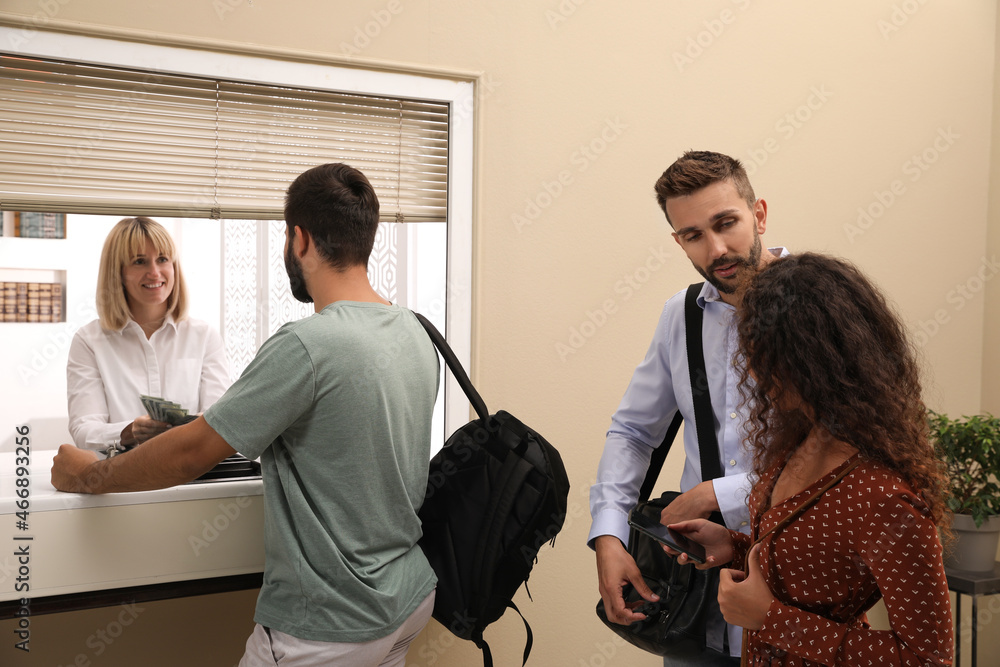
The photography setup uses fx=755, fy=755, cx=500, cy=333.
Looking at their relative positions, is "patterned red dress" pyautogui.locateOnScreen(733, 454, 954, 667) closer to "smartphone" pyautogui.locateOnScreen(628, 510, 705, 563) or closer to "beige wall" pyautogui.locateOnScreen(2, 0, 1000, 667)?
"smartphone" pyautogui.locateOnScreen(628, 510, 705, 563)

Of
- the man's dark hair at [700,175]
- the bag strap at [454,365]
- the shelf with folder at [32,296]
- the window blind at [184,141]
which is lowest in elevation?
the bag strap at [454,365]

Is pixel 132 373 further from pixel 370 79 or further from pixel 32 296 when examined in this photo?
pixel 370 79

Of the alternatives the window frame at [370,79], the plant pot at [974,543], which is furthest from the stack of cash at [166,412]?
the plant pot at [974,543]

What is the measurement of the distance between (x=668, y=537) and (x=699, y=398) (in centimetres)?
37

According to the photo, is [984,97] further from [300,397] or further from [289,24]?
[300,397]

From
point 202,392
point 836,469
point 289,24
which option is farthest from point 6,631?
point 836,469

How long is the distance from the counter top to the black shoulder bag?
1.02 m

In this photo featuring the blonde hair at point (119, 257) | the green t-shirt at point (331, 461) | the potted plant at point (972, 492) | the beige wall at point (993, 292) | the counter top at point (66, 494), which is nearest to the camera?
the green t-shirt at point (331, 461)

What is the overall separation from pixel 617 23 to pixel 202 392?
6.24 ft

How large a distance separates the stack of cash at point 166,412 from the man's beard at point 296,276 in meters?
0.58

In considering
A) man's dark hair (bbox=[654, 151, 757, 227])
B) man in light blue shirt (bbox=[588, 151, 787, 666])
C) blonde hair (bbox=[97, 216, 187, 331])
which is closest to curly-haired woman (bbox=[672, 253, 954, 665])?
man in light blue shirt (bbox=[588, 151, 787, 666])

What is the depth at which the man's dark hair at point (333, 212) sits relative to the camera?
163 centimetres

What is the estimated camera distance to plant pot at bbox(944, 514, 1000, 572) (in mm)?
2725

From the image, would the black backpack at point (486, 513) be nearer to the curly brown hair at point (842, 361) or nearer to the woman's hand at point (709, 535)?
the woman's hand at point (709, 535)
